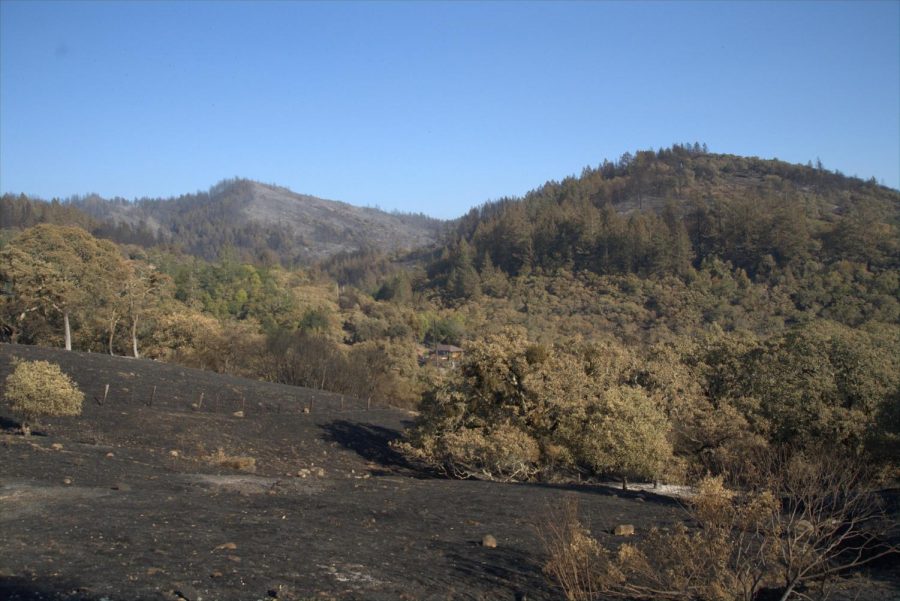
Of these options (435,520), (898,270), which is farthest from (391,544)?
(898,270)

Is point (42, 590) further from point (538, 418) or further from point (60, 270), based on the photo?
point (60, 270)


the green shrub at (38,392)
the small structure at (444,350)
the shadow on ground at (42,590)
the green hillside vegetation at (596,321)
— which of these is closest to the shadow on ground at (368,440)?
the green hillside vegetation at (596,321)

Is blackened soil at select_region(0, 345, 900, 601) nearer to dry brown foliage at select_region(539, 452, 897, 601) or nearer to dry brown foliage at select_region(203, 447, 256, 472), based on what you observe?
dry brown foliage at select_region(203, 447, 256, 472)

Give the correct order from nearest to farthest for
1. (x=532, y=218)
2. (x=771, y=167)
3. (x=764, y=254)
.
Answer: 1. (x=764, y=254)
2. (x=532, y=218)
3. (x=771, y=167)

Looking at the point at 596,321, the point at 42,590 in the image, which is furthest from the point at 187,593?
the point at 596,321

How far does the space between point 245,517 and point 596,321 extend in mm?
68589

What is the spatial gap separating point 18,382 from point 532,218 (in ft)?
358

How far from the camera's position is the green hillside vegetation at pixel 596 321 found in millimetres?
20562

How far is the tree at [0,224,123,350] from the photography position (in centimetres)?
3497

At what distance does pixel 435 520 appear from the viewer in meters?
12.3

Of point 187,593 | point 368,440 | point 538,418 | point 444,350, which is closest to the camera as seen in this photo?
point 187,593

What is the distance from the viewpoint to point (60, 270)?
3759cm

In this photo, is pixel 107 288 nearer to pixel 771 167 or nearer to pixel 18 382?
pixel 18 382

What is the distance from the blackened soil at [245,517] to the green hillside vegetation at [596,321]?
297 centimetres
